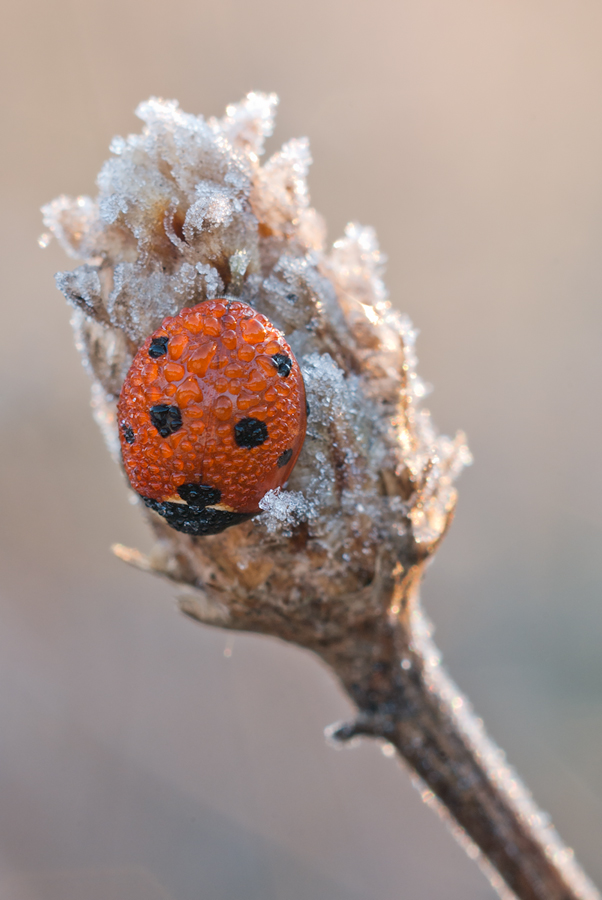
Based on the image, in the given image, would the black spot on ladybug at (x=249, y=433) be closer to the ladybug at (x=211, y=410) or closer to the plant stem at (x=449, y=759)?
the ladybug at (x=211, y=410)

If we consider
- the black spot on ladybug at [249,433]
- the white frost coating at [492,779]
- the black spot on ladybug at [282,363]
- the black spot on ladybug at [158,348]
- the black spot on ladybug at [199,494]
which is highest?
the black spot on ladybug at [158,348]

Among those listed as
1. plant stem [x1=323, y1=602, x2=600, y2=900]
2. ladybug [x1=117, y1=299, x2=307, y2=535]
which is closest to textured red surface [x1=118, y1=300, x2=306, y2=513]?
ladybug [x1=117, y1=299, x2=307, y2=535]

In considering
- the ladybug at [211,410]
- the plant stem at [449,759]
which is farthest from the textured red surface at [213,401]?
the plant stem at [449,759]

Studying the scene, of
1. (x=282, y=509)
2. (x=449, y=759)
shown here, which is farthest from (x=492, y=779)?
(x=282, y=509)

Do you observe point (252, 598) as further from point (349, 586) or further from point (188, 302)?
point (188, 302)

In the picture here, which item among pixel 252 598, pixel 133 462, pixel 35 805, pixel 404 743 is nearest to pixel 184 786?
pixel 35 805

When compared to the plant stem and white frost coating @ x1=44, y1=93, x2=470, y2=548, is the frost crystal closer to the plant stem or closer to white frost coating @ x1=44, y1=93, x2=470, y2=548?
white frost coating @ x1=44, y1=93, x2=470, y2=548
